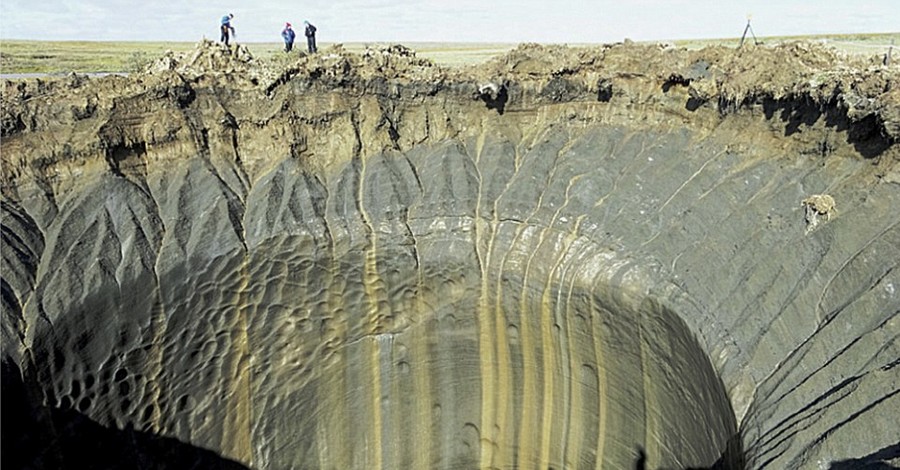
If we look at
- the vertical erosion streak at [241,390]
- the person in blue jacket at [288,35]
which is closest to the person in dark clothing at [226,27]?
the person in blue jacket at [288,35]

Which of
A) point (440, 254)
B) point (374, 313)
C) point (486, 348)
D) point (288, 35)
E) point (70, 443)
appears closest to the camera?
point (70, 443)

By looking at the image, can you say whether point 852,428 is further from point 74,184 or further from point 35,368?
point 74,184

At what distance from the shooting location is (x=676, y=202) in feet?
36.6

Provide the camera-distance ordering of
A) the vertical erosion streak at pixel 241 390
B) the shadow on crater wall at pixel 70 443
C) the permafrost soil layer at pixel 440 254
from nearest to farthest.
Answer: the shadow on crater wall at pixel 70 443 → the permafrost soil layer at pixel 440 254 → the vertical erosion streak at pixel 241 390

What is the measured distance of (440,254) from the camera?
11.9m

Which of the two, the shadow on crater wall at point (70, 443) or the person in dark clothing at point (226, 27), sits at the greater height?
the person in dark clothing at point (226, 27)

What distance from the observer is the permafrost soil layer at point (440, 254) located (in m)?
9.33

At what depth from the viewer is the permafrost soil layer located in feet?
30.6

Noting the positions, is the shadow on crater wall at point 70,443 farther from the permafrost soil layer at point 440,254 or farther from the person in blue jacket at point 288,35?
the person in blue jacket at point 288,35

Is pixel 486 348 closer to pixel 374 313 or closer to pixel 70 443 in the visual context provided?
pixel 374 313

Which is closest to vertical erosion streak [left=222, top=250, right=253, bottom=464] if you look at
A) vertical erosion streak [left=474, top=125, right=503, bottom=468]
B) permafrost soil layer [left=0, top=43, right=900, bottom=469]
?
permafrost soil layer [left=0, top=43, right=900, bottom=469]

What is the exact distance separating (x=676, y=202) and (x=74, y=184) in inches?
402

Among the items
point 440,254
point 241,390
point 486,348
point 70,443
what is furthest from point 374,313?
point 70,443

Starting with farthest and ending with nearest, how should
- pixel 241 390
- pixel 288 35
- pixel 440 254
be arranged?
pixel 288 35, pixel 440 254, pixel 241 390
